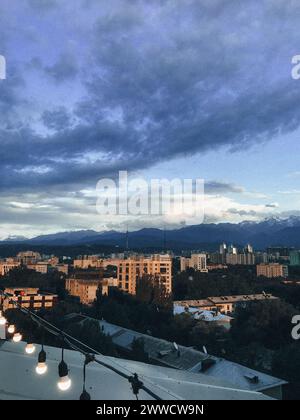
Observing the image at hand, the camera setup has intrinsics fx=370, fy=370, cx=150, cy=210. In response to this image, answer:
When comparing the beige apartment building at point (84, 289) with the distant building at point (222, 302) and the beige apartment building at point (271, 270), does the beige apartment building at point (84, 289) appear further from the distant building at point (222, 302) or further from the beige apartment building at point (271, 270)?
the beige apartment building at point (271, 270)

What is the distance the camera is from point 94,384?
3.67 m

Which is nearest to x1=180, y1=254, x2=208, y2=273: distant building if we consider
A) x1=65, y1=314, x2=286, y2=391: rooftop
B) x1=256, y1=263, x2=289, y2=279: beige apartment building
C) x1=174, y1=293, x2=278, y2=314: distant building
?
x1=256, y1=263, x2=289, y2=279: beige apartment building

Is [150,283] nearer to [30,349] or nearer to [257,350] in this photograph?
[257,350]

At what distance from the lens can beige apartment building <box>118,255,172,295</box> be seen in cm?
3179

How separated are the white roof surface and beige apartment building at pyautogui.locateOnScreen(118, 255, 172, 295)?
88.5ft

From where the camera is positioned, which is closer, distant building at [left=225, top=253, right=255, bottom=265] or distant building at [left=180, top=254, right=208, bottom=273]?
distant building at [left=180, top=254, right=208, bottom=273]

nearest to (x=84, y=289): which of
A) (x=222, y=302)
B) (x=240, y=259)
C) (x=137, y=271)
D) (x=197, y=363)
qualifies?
(x=137, y=271)

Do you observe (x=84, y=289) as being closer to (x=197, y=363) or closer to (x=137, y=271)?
(x=137, y=271)

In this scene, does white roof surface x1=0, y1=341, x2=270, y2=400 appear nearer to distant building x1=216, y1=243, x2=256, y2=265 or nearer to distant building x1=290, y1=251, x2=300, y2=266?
distant building x1=290, y1=251, x2=300, y2=266

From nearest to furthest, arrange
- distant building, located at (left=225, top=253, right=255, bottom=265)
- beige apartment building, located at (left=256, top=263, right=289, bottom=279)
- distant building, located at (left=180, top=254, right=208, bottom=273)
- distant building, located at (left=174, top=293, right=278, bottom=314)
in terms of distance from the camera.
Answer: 1. distant building, located at (left=174, top=293, right=278, bottom=314)
2. beige apartment building, located at (left=256, top=263, right=289, bottom=279)
3. distant building, located at (left=180, top=254, right=208, bottom=273)
4. distant building, located at (left=225, top=253, right=255, bottom=265)

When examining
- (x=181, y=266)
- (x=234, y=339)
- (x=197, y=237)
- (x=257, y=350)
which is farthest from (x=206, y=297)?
(x=197, y=237)
